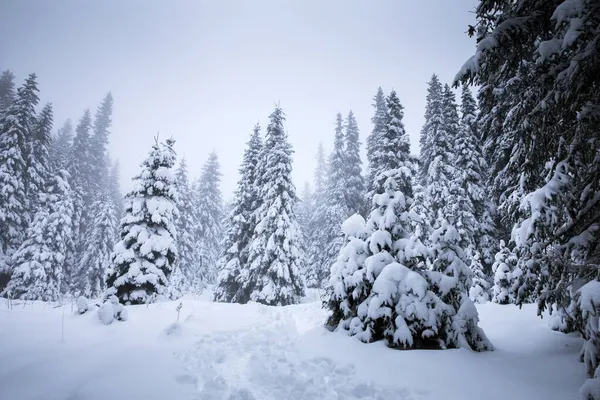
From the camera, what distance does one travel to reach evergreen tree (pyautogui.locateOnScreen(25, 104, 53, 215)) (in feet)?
77.0

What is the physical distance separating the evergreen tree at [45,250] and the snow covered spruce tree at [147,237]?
480 inches

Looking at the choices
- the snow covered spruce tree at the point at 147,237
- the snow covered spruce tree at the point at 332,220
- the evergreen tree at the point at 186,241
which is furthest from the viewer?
the evergreen tree at the point at 186,241

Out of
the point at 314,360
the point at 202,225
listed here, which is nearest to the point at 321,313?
the point at 314,360

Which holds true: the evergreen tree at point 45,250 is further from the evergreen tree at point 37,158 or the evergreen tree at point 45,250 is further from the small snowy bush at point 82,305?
the small snowy bush at point 82,305

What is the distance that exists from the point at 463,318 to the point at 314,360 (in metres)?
3.32

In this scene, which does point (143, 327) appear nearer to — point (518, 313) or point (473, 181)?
point (518, 313)

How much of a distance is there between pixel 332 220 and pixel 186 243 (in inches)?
610

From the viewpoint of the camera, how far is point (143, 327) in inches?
286

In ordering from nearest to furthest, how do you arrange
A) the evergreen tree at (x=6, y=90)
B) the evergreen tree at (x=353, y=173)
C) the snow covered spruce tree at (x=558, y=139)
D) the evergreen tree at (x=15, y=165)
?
1. the snow covered spruce tree at (x=558, y=139)
2. the evergreen tree at (x=15, y=165)
3. the evergreen tree at (x=353, y=173)
4. the evergreen tree at (x=6, y=90)

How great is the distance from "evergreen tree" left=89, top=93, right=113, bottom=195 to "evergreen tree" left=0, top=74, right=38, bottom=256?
1094cm

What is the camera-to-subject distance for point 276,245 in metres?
18.1

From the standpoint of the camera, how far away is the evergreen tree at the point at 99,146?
37.9 metres

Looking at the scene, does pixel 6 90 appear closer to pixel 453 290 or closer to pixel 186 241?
pixel 186 241

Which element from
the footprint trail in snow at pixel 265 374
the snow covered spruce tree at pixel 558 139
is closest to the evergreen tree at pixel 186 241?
the footprint trail in snow at pixel 265 374
